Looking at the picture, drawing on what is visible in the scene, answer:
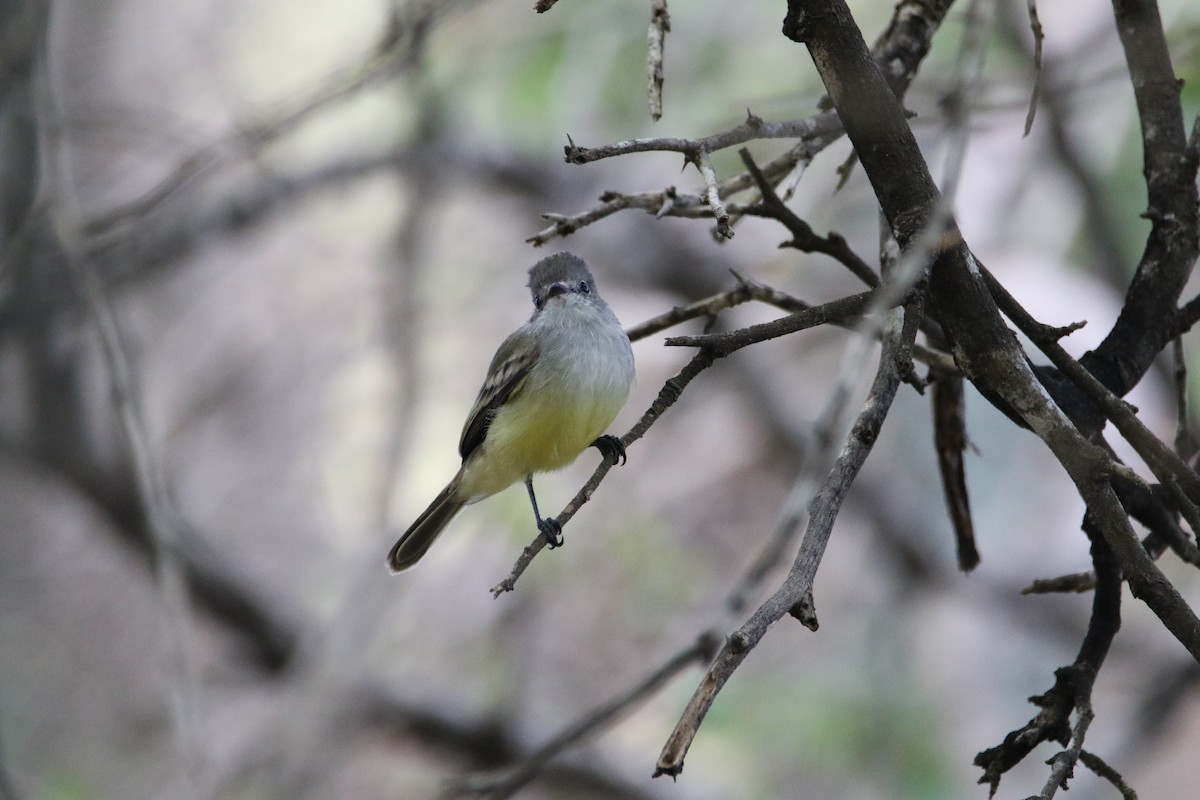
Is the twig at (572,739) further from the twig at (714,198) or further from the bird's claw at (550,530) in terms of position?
the twig at (714,198)

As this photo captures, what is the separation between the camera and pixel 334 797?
24.7ft

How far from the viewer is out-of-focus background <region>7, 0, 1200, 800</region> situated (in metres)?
6.62

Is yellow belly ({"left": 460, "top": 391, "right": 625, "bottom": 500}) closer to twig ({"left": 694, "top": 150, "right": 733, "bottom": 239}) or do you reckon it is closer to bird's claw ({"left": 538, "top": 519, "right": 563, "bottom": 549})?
bird's claw ({"left": 538, "top": 519, "right": 563, "bottom": 549})

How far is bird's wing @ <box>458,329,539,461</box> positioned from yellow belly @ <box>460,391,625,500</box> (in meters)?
0.04

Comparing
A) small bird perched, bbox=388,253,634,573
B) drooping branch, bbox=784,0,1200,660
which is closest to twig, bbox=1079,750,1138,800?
drooping branch, bbox=784,0,1200,660

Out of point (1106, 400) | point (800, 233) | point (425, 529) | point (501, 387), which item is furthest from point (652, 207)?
point (425, 529)

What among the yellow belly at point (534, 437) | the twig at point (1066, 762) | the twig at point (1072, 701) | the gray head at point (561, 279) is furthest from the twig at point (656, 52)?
the gray head at point (561, 279)

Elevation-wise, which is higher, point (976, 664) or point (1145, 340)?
point (976, 664)

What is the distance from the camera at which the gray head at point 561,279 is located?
424cm

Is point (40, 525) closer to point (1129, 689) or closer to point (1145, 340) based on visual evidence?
point (1129, 689)

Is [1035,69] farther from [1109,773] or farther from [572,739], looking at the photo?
[572,739]

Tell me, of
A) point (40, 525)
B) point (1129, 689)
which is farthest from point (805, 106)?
point (40, 525)

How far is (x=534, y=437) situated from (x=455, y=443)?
377 centimetres

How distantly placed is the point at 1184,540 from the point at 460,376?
6.29 metres
